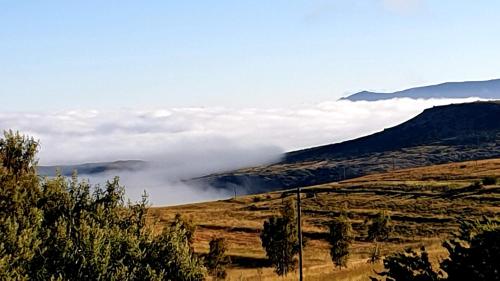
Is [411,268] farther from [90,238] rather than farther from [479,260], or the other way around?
[90,238]

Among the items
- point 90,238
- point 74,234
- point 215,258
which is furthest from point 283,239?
point 90,238

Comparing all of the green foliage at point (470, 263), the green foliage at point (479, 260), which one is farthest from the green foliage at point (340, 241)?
the green foliage at point (479, 260)

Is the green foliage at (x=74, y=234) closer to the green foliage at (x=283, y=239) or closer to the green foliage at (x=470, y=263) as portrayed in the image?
the green foliage at (x=470, y=263)

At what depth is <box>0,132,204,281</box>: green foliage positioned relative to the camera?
84.1ft

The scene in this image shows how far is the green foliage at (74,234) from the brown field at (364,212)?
40.1 m

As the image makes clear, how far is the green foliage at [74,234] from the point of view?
2564cm

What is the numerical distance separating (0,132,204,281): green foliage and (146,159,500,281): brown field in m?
40.1

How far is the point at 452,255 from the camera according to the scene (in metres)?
18.4

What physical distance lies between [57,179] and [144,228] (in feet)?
17.9

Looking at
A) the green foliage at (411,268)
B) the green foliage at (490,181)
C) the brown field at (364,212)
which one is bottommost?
the brown field at (364,212)

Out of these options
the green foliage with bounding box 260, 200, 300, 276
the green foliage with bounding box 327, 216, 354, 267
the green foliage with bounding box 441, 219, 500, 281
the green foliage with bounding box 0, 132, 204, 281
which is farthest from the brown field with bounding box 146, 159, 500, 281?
the green foliage with bounding box 441, 219, 500, 281

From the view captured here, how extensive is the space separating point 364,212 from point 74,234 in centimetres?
10364

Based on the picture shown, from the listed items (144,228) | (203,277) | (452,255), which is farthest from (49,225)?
(452,255)

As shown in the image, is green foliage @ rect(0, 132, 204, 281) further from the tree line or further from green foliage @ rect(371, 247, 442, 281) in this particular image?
green foliage @ rect(371, 247, 442, 281)
